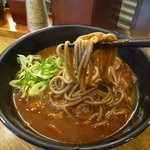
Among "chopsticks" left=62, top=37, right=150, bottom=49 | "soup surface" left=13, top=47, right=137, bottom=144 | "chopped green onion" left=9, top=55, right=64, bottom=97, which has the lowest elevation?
"soup surface" left=13, top=47, right=137, bottom=144

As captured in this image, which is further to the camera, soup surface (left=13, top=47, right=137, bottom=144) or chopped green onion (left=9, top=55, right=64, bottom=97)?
chopped green onion (left=9, top=55, right=64, bottom=97)

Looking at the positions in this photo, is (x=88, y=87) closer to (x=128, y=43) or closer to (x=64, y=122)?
(x=64, y=122)

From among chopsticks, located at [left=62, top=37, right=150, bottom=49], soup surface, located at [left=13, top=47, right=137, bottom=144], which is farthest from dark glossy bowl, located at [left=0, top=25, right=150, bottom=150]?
chopsticks, located at [left=62, top=37, right=150, bottom=49]

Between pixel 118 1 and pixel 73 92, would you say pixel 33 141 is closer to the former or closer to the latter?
pixel 73 92

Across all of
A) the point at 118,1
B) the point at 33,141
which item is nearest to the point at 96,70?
the point at 33,141

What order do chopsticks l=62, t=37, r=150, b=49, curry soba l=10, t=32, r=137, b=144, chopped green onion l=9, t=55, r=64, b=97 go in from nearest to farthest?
chopsticks l=62, t=37, r=150, b=49 < curry soba l=10, t=32, r=137, b=144 < chopped green onion l=9, t=55, r=64, b=97

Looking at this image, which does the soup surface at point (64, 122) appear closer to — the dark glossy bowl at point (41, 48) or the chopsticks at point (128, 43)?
the dark glossy bowl at point (41, 48)

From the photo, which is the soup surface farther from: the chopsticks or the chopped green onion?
the chopsticks
